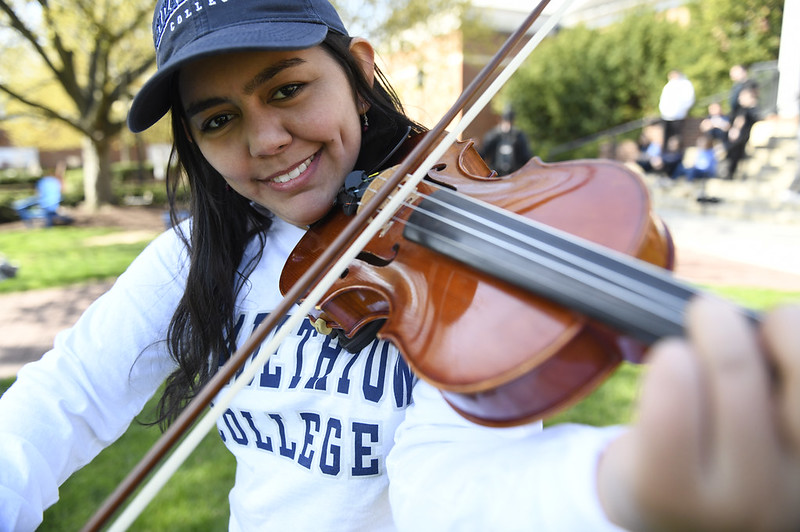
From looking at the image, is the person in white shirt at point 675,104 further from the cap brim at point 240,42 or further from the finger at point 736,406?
the finger at point 736,406

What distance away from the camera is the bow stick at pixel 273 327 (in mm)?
707

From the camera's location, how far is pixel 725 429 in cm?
48

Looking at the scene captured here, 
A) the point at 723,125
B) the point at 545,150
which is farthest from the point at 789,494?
the point at 545,150

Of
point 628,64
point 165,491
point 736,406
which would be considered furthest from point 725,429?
point 628,64

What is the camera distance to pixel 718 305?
52 cm

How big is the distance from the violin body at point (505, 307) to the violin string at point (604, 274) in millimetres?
36

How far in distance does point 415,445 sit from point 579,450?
0.28 metres

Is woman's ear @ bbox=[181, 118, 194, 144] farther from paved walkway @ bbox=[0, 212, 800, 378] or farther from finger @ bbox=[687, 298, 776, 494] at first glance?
paved walkway @ bbox=[0, 212, 800, 378]

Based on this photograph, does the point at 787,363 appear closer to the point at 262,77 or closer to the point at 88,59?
the point at 262,77

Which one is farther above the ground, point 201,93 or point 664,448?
point 201,93

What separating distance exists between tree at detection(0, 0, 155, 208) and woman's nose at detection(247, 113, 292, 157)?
877cm

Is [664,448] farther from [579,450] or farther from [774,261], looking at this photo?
[774,261]

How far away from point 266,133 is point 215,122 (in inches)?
5.3

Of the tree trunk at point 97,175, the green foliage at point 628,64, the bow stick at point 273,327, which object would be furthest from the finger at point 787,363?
the green foliage at point 628,64
